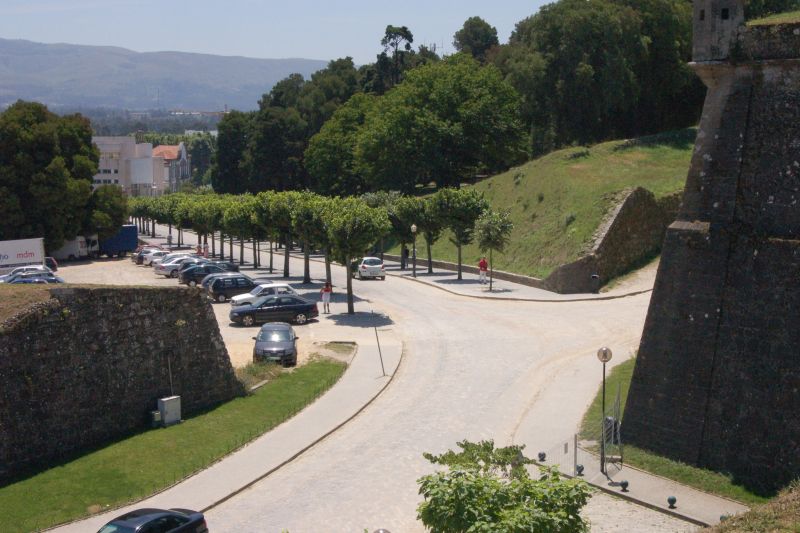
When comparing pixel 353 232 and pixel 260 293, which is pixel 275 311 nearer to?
pixel 260 293

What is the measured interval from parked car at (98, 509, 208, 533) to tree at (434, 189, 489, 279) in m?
30.6

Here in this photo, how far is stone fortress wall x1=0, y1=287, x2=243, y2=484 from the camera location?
59.4 feet

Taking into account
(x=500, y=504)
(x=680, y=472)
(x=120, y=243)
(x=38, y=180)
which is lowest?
(x=680, y=472)

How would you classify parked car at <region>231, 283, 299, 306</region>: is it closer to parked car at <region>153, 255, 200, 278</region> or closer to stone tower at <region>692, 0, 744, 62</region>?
parked car at <region>153, 255, 200, 278</region>

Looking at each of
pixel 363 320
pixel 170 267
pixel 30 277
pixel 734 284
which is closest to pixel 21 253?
pixel 170 267

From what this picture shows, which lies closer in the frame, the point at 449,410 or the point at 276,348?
the point at 449,410

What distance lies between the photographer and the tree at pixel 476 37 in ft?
362

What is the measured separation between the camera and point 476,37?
111 meters

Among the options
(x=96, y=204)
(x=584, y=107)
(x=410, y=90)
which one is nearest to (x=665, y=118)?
(x=584, y=107)

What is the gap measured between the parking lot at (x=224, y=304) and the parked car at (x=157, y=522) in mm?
8957

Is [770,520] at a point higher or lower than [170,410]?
higher

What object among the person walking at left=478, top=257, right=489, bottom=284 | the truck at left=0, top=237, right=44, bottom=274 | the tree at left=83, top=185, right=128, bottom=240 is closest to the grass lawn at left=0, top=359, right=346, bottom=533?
the person walking at left=478, top=257, right=489, bottom=284

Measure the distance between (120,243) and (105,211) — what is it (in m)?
3.87

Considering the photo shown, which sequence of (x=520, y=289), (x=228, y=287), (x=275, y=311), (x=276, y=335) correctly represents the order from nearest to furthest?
(x=276, y=335) < (x=275, y=311) < (x=520, y=289) < (x=228, y=287)
